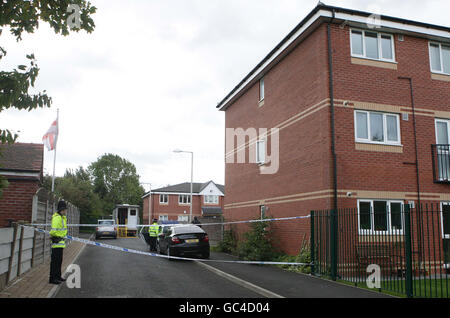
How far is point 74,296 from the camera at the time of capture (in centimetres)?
780

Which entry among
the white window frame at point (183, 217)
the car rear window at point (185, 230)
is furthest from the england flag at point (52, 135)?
the white window frame at point (183, 217)

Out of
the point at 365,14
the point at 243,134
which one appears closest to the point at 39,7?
the point at 365,14

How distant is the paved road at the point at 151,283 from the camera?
8.16 m

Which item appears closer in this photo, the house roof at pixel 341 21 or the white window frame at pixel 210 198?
the house roof at pixel 341 21

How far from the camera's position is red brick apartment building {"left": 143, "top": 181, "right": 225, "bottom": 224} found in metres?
51.1

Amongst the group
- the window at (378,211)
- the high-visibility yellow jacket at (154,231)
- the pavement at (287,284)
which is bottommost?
the pavement at (287,284)

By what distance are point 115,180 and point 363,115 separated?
225 feet

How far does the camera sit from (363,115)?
13383mm

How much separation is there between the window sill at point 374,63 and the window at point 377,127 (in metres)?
1.68

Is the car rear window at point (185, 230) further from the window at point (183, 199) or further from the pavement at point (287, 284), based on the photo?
the window at point (183, 199)

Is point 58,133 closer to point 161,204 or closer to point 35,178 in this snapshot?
point 35,178

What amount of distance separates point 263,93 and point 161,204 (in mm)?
35944

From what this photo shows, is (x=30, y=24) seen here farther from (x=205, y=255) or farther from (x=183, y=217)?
(x=183, y=217)

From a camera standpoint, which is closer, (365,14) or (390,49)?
(365,14)
